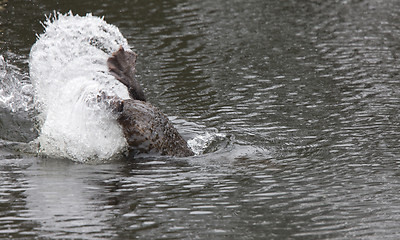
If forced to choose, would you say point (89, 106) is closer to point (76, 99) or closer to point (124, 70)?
point (76, 99)

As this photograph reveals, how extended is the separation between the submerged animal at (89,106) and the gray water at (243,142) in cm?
25

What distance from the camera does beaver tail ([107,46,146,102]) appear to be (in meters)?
9.68

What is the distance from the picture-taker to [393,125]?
406 inches

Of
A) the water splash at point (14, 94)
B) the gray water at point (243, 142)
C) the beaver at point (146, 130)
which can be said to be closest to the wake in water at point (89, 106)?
the beaver at point (146, 130)

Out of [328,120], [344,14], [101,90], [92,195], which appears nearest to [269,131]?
[328,120]

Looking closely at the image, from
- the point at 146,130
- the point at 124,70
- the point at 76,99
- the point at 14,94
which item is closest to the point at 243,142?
the point at 146,130

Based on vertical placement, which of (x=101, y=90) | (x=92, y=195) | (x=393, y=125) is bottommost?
(x=393, y=125)

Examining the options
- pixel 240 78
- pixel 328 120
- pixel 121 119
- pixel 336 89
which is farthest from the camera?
pixel 240 78

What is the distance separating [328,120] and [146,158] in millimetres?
3101

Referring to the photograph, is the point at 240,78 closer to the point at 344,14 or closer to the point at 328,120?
the point at 328,120

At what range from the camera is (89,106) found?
905 cm

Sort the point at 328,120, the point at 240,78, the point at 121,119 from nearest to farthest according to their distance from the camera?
the point at 121,119, the point at 328,120, the point at 240,78

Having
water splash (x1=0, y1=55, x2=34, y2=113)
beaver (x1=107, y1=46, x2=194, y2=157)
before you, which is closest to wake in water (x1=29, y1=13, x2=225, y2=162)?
beaver (x1=107, y1=46, x2=194, y2=157)

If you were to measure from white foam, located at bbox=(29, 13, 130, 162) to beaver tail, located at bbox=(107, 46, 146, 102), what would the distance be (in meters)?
0.09
